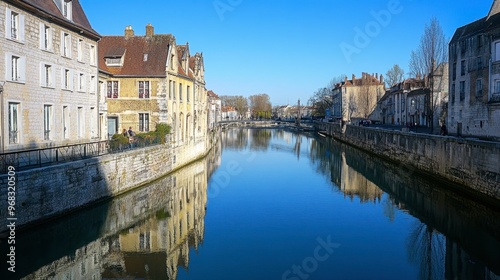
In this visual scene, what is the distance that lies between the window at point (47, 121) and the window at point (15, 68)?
2090mm

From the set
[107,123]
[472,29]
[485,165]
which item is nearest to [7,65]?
[107,123]

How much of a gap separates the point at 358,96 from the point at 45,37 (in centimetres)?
6823

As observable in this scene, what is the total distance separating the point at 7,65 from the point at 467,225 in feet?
56.9

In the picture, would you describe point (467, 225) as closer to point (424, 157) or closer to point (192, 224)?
point (192, 224)

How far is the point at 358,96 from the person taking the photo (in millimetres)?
80000

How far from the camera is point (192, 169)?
29.6 metres

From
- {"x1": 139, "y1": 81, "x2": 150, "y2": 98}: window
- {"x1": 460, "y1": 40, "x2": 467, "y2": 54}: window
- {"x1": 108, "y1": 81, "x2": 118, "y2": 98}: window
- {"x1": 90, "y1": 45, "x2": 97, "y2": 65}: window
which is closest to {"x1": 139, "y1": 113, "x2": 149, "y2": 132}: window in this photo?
{"x1": 139, "y1": 81, "x2": 150, "y2": 98}: window

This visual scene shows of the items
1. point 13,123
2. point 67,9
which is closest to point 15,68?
point 13,123

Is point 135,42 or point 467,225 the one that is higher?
point 135,42

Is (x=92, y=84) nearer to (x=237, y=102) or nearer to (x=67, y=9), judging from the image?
(x=67, y=9)

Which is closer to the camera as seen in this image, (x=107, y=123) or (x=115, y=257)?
(x=115, y=257)

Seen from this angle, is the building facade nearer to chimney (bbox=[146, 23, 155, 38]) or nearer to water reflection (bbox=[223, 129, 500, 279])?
water reflection (bbox=[223, 129, 500, 279])

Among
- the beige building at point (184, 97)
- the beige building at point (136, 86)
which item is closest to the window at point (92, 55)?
the beige building at point (136, 86)

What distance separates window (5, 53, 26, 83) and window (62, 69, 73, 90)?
122 inches
